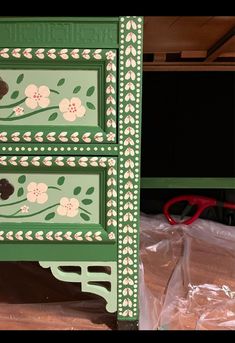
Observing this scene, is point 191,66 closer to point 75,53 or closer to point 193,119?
point 193,119

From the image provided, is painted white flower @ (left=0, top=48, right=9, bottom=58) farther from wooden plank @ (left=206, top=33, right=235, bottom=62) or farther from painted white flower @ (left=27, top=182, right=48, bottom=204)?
wooden plank @ (left=206, top=33, right=235, bottom=62)

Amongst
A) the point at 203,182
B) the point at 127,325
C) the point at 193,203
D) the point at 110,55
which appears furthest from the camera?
the point at 193,203

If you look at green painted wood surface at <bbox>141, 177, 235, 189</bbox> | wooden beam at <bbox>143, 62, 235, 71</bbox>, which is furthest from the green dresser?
wooden beam at <bbox>143, 62, 235, 71</bbox>

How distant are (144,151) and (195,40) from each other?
0.79 meters

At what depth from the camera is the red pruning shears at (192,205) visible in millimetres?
2045

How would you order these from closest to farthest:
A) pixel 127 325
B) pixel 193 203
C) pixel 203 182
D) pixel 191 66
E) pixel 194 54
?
1. pixel 127 325
2. pixel 203 182
3. pixel 194 54
4. pixel 191 66
5. pixel 193 203

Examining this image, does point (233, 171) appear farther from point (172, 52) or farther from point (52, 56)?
point (52, 56)

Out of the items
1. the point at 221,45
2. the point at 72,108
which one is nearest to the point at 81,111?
the point at 72,108

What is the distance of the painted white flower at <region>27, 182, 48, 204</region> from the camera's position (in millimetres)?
1104

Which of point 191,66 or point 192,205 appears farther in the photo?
point 192,205

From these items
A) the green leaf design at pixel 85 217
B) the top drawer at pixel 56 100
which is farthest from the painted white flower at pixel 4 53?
the green leaf design at pixel 85 217

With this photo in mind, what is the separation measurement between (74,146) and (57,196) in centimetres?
A: 13

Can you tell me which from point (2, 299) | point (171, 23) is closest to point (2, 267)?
point (2, 299)

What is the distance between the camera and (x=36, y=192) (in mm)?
1105
